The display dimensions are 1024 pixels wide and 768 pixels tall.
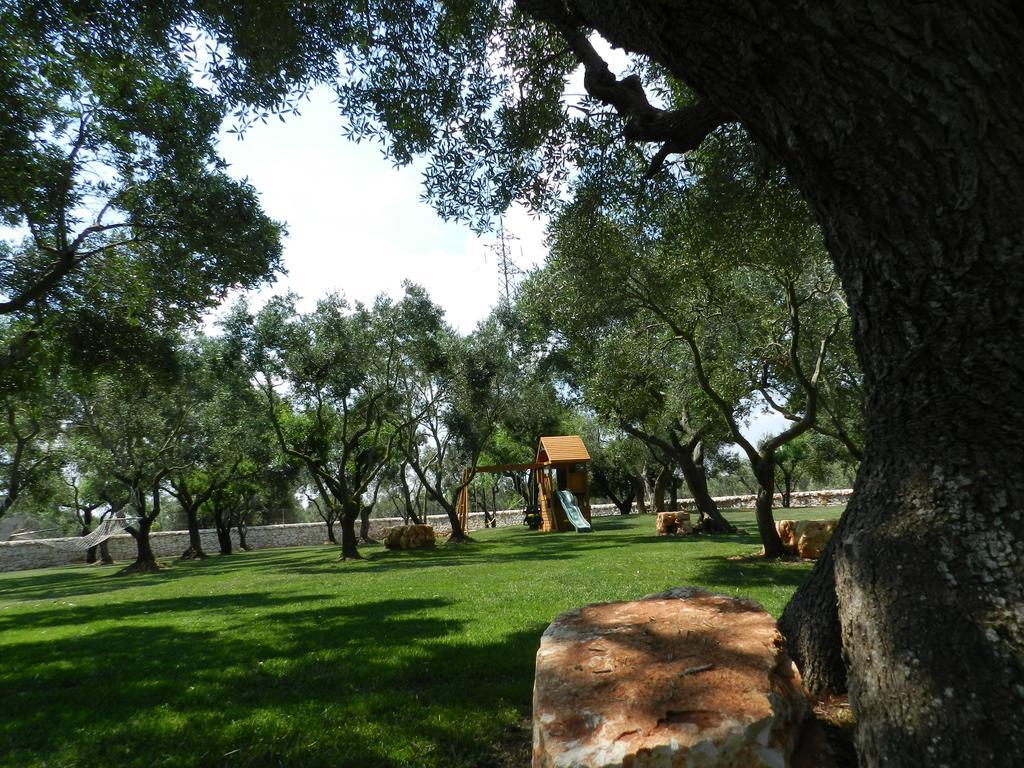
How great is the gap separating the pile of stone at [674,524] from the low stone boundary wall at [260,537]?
1351 cm

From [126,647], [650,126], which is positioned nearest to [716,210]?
[650,126]

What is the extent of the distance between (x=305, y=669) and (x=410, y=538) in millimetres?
18619

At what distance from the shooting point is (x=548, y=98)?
791cm

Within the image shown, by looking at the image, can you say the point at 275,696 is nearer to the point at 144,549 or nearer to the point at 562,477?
the point at 144,549

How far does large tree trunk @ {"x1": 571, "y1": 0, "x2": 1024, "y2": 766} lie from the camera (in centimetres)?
214

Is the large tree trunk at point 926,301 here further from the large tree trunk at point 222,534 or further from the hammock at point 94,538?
the large tree trunk at point 222,534

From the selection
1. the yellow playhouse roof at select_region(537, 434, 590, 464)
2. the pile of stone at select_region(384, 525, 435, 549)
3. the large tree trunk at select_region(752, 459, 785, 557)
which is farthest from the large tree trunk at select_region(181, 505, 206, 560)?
the large tree trunk at select_region(752, 459, 785, 557)

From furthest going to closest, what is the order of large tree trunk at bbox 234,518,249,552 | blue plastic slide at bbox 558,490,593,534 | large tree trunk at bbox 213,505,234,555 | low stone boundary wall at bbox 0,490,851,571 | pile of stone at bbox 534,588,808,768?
large tree trunk at bbox 234,518,249,552 → large tree trunk at bbox 213,505,234,555 → low stone boundary wall at bbox 0,490,851,571 → blue plastic slide at bbox 558,490,593,534 → pile of stone at bbox 534,588,808,768

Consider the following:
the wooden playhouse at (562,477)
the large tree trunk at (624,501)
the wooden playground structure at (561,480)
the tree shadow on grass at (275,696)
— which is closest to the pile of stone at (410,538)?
the wooden playground structure at (561,480)

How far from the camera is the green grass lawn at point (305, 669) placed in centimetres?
384

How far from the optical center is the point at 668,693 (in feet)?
8.48

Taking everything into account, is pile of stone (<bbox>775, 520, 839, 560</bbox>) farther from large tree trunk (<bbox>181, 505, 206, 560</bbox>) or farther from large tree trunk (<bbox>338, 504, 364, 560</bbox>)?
large tree trunk (<bbox>181, 505, 206, 560</bbox>)

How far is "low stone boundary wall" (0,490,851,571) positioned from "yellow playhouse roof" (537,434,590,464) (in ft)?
29.1

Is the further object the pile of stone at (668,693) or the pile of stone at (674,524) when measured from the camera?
the pile of stone at (674,524)
